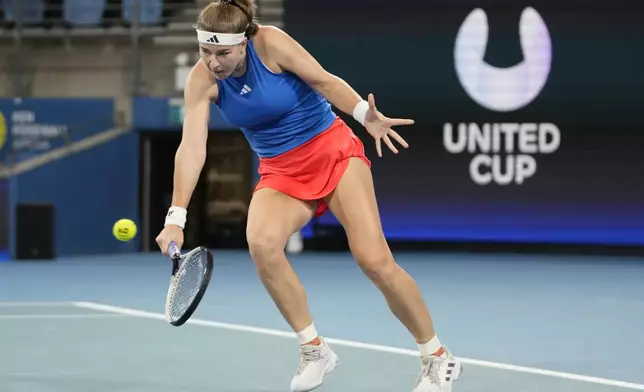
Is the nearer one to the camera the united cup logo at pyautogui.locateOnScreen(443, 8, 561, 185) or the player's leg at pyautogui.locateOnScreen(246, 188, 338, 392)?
the player's leg at pyautogui.locateOnScreen(246, 188, 338, 392)

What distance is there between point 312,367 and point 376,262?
613 millimetres

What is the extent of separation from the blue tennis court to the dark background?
54.8 inches

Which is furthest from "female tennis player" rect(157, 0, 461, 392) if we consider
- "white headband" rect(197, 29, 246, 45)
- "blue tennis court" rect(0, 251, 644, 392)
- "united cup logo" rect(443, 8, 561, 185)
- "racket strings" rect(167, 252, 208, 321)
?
"united cup logo" rect(443, 8, 561, 185)

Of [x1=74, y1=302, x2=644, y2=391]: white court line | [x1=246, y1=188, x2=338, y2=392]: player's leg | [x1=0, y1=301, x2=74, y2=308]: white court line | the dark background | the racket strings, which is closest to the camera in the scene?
the racket strings

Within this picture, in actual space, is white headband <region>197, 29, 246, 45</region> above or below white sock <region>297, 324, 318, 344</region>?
above

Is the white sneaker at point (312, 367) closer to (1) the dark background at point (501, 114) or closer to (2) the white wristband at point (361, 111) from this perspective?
(2) the white wristband at point (361, 111)

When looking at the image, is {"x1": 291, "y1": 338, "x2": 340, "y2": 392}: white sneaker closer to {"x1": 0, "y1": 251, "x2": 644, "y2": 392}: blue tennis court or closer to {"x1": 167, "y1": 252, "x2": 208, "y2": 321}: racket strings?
{"x1": 0, "y1": 251, "x2": 644, "y2": 392}: blue tennis court

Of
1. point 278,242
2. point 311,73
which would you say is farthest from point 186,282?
point 311,73

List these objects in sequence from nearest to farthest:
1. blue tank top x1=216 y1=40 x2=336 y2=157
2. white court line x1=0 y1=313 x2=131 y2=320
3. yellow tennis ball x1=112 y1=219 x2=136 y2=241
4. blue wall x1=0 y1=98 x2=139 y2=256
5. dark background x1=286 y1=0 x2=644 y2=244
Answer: blue tank top x1=216 y1=40 x2=336 y2=157, yellow tennis ball x1=112 y1=219 x2=136 y2=241, white court line x1=0 y1=313 x2=131 y2=320, dark background x1=286 y1=0 x2=644 y2=244, blue wall x1=0 y1=98 x2=139 y2=256

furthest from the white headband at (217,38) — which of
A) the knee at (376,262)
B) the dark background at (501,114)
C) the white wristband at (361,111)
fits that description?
the dark background at (501,114)

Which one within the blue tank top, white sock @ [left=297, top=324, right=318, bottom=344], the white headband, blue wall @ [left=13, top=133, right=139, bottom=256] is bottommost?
blue wall @ [left=13, top=133, right=139, bottom=256]

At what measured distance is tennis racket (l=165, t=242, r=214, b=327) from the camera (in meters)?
4.25

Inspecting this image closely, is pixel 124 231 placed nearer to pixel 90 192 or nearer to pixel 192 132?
pixel 192 132

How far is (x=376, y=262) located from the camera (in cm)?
448
